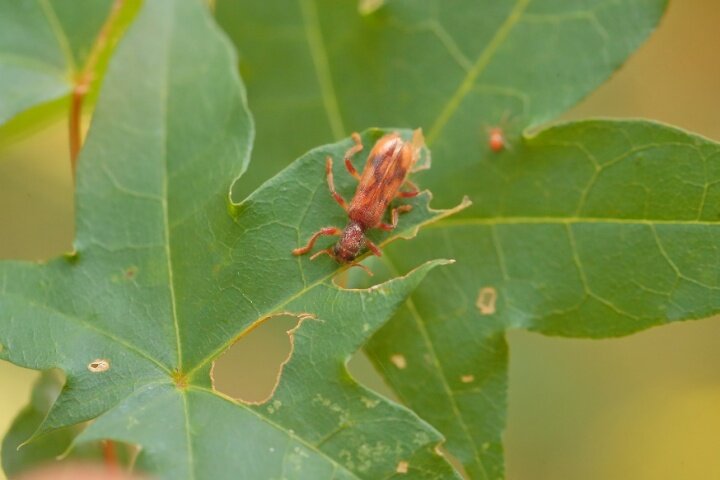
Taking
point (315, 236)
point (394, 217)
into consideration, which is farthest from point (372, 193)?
point (315, 236)

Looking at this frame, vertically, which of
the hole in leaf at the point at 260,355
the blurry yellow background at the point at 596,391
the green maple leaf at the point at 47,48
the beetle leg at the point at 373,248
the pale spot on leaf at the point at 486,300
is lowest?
the blurry yellow background at the point at 596,391

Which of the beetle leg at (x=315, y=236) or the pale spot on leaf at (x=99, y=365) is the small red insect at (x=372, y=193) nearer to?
the beetle leg at (x=315, y=236)

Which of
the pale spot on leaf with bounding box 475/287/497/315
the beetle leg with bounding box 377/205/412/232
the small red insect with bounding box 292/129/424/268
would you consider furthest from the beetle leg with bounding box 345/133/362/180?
the pale spot on leaf with bounding box 475/287/497/315

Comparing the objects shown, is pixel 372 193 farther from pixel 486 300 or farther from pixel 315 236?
pixel 486 300

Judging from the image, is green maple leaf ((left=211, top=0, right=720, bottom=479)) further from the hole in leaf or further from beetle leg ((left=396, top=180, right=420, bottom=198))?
the hole in leaf

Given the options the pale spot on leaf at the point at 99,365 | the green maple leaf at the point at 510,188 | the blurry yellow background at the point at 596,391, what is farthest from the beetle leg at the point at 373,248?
the blurry yellow background at the point at 596,391
